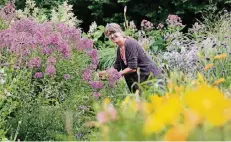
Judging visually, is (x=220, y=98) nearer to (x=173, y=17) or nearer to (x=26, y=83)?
(x=26, y=83)

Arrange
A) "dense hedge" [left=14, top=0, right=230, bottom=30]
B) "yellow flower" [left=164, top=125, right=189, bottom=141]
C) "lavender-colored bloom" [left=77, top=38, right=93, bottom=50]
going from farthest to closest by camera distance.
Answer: "dense hedge" [left=14, top=0, right=230, bottom=30]
"lavender-colored bloom" [left=77, top=38, right=93, bottom=50]
"yellow flower" [left=164, top=125, right=189, bottom=141]

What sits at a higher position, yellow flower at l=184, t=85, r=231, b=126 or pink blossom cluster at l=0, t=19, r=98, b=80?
yellow flower at l=184, t=85, r=231, b=126

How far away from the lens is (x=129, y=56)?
579cm

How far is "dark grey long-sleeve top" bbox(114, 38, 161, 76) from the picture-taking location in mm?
5754

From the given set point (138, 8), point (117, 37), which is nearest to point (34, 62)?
point (117, 37)

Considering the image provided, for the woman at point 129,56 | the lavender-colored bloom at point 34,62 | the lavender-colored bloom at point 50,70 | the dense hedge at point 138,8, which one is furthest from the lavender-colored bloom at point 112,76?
the dense hedge at point 138,8

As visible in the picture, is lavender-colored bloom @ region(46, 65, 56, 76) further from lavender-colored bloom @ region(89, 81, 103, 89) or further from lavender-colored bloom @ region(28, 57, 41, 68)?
lavender-colored bloom @ region(89, 81, 103, 89)

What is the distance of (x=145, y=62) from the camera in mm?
5957

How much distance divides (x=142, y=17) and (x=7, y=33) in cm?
867

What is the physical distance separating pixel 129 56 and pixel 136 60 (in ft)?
0.31

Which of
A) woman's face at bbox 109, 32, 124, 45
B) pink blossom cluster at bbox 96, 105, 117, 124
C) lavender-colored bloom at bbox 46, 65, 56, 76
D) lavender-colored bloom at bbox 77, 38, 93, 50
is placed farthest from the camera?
lavender-colored bloom at bbox 77, 38, 93, 50

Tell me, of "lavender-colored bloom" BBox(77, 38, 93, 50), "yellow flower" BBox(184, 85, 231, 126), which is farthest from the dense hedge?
"yellow flower" BBox(184, 85, 231, 126)

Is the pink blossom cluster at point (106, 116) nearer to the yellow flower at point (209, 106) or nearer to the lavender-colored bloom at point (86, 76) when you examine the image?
the yellow flower at point (209, 106)

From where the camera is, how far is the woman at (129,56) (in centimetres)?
573
